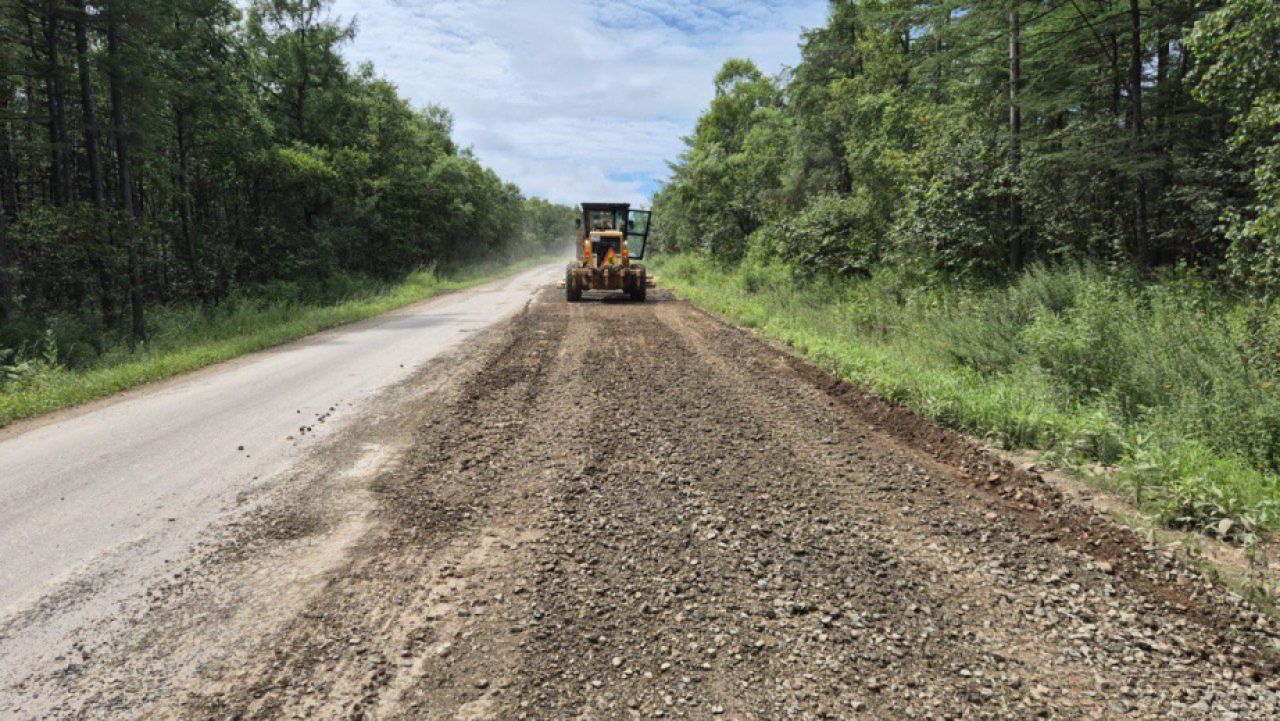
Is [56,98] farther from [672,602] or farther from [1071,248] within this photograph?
[1071,248]

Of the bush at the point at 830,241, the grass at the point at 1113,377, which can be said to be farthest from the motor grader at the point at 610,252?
the grass at the point at 1113,377

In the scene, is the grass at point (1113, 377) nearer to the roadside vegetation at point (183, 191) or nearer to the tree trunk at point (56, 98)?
the roadside vegetation at point (183, 191)

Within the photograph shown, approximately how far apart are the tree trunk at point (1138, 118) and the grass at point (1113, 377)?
0.85 metres

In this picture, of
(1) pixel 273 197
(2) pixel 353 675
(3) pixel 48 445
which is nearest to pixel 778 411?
(2) pixel 353 675

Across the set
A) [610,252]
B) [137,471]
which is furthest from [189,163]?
[137,471]

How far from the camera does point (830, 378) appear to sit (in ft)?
22.7

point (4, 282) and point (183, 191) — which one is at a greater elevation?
point (183, 191)

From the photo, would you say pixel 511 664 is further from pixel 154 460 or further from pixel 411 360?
pixel 411 360

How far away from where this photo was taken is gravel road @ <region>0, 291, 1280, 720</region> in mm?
2020

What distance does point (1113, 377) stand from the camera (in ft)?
17.6

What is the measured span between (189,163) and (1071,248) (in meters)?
24.1

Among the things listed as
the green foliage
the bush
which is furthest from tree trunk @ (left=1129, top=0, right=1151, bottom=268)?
the bush

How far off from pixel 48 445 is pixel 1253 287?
12241mm

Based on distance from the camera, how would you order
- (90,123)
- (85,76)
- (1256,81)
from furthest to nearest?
(90,123) < (85,76) < (1256,81)
